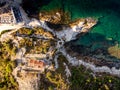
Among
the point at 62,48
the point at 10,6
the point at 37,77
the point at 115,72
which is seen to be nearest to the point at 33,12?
the point at 10,6

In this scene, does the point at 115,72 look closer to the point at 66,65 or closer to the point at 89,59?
the point at 89,59

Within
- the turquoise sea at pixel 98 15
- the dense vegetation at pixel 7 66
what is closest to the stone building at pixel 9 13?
the dense vegetation at pixel 7 66

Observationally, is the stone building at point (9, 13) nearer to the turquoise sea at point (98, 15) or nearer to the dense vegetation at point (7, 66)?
the dense vegetation at point (7, 66)

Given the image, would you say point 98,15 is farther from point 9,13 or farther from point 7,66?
point 7,66

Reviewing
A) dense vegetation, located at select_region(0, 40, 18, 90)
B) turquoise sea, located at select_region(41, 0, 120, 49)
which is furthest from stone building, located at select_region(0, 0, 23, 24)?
turquoise sea, located at select_region(41, 0, 120, 49)

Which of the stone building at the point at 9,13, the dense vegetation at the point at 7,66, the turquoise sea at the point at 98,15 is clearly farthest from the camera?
the turquoise sea at the point at 98,15

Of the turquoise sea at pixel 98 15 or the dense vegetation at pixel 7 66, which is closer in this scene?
the dense vegetation at pixel 7 66

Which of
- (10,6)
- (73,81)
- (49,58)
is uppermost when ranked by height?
(10,6)

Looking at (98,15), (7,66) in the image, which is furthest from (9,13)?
(98,15)

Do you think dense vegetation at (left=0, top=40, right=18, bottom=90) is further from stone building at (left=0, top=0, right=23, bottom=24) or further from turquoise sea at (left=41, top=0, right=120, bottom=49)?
turquoise sea at (left=41, top=0, right=120, bottom=49)

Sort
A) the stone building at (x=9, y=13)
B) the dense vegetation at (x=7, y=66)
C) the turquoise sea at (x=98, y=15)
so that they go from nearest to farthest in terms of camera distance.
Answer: the dense vegetation at (x=7, y=66)
the stone building at (x=9, y=13)
the turquoise sea at (x=98, y=15)

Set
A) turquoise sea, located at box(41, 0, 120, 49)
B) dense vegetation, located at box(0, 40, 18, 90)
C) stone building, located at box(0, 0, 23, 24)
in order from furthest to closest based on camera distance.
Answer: turquoise sea, located at box(41, 0, 120, 49) → stone building, located at box(0, 0, 23, 24) → dense vegetation, located at box(0, 40, 18, 90)
